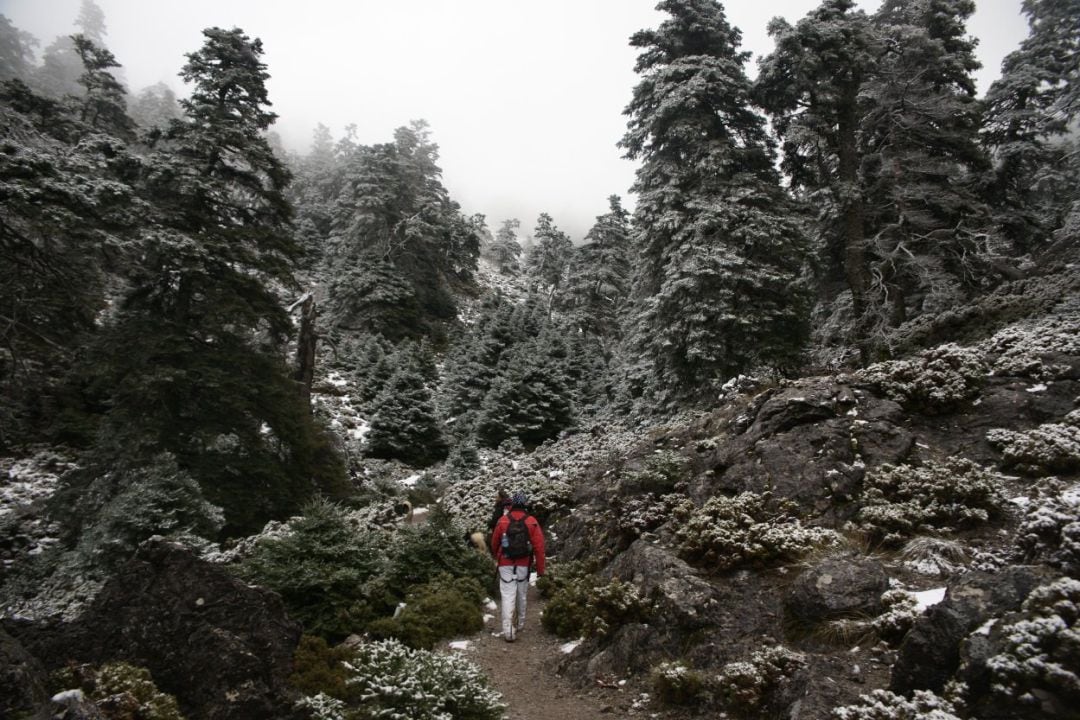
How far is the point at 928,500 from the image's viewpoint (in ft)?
25.9

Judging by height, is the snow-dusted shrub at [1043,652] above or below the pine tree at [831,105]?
below

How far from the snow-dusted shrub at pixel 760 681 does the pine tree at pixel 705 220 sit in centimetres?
1138

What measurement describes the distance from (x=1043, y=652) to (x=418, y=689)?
497cm

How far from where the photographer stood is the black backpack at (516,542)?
28.2ft

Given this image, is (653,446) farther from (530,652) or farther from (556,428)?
(556,428)

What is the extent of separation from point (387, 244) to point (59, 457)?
2749 centimetres

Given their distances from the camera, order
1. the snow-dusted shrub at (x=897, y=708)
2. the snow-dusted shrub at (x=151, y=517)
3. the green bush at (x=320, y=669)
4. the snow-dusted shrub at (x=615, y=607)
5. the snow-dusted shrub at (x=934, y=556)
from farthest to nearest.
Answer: the snow-dusted shrub at (x=151, y=517) → the snow-dusted shrub at (x=615, y=607) → the snow-dusted shrub at (x=934, y=556) → the green bush at (x=320, y=669) → the snow-dusted shrub at (x=897, y=708)

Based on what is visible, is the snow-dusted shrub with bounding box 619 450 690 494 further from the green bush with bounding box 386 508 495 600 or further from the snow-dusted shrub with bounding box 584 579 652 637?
the snow-dusted shrub with bounding box 584 579 652 637

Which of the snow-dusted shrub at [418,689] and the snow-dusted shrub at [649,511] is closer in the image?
Answer: the snow-dusted shrub at [418,689]

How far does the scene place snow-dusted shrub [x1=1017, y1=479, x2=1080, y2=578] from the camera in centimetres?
421

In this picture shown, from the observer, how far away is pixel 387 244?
4038 cm

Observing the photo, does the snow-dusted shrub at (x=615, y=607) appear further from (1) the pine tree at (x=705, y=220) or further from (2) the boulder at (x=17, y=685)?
(1) the pine tree at (x=705, y=220)

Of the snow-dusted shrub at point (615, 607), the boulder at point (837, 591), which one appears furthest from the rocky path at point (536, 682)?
the boulder at point (837, 591)

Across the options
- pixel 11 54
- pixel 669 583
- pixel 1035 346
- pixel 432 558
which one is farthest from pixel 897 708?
pixel 11 54
